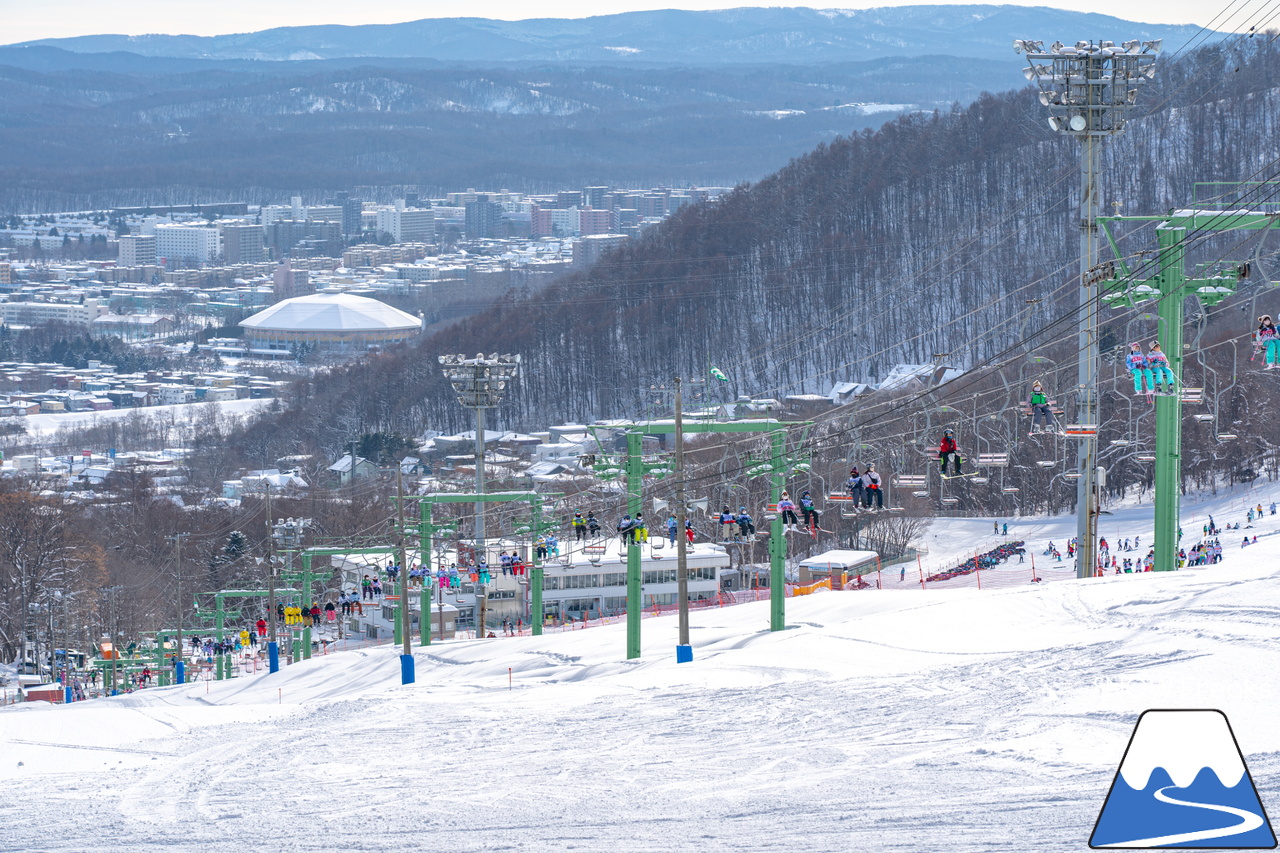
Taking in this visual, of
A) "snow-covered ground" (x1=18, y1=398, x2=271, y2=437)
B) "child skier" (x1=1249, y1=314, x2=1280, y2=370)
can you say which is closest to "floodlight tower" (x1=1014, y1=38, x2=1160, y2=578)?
"child skier" (x1=1249, y1=314, x2=1280, y2=370)

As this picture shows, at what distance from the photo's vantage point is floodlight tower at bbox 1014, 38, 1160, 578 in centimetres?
2761

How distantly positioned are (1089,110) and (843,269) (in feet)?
397

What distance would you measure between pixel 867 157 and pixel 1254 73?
121ft

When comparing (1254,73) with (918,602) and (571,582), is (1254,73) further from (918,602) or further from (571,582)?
(918,602)

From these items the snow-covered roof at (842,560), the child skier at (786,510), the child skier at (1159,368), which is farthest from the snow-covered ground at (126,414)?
the child skier at (1159,368)

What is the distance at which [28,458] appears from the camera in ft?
415

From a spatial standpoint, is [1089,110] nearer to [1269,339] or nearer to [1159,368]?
[1159,368]

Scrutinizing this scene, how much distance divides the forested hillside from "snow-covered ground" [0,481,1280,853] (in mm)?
92914

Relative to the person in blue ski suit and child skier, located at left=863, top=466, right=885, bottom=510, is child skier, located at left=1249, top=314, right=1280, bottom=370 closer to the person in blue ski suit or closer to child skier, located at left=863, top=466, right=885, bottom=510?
the person in blue ski suit

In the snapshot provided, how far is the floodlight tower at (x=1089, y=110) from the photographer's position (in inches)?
1087

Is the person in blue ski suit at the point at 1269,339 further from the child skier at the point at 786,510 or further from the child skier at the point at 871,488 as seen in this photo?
the child skier at the point at 786,510

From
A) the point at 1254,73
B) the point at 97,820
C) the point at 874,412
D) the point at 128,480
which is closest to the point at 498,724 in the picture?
the point at 97,820

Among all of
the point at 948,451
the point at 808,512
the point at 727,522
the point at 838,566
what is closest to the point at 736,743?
the point at 948,451

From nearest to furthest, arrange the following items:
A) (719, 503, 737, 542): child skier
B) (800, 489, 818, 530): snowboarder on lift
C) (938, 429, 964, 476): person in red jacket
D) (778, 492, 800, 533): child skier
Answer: (938, 429, 964, 476): person in red jacket, (778, 492, 800, 533): child skier, (800, 489, 818, 530): snowboarder on lift, (719, 503, 737, 542): child skier
